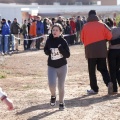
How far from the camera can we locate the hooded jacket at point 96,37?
10375mm

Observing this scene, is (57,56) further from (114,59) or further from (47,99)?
(114,59)

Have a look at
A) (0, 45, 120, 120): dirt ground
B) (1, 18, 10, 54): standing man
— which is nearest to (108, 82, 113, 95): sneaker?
(0, 45, 120, 120): dirt ground

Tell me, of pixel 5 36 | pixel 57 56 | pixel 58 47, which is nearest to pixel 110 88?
pixel 57 56

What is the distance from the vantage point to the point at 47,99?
33.1 ft

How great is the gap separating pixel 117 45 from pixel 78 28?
1819cm

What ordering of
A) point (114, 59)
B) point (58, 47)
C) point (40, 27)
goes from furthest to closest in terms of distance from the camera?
point (40, 27), point (114, 59), point (58, 47)

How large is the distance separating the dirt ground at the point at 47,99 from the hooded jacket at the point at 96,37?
0.98 meters

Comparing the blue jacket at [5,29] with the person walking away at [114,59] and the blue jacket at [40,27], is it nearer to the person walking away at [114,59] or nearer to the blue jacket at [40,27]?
the blue jacket at [40,27]

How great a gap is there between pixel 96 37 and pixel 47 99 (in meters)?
1.80

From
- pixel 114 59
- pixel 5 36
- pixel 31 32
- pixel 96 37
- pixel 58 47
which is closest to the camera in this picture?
pixel 58 47

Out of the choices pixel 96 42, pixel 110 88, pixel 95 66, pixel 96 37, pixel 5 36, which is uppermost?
pixel 96 37

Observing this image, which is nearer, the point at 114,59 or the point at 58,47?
the point at 58,47

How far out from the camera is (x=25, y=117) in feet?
27.4

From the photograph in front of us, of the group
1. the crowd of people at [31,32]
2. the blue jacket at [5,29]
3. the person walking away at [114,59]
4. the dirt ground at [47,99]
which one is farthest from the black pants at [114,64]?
the blue jacket at [5,29]
